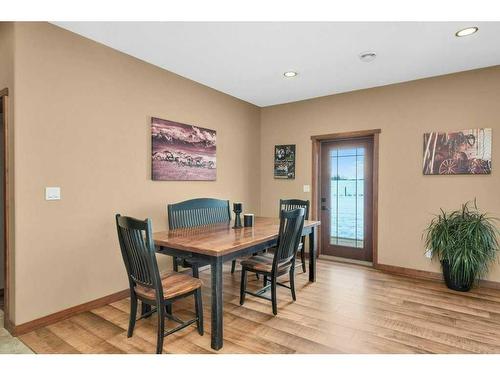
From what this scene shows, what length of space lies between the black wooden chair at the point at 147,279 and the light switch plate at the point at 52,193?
0.83m

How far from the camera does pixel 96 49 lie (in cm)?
280

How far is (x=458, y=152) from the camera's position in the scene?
351 cm

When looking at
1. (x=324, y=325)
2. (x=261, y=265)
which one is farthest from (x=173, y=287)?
(x=324, y=325)

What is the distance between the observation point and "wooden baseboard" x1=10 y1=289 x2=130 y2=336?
2.29m

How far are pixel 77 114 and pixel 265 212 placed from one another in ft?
11.0

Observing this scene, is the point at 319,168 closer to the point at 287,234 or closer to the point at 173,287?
the point at 287,234

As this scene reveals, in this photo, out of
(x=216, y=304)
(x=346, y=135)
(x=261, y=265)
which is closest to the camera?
(x=216, y=304)

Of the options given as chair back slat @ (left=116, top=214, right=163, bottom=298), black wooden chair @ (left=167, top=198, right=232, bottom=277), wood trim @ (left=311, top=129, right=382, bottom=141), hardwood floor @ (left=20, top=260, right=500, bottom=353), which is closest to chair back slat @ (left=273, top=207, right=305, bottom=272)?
hardwood floor @ (left=20, top=260, right=500, bottom=353)

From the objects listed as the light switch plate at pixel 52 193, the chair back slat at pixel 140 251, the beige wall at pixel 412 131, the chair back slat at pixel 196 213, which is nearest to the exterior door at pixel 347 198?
the beige wall at pixel 412 131

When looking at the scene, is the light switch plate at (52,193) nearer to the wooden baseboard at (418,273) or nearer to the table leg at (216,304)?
the table leg at (216,304)

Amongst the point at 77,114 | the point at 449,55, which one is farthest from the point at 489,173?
the point at 77,114

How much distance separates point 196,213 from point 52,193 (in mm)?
1519

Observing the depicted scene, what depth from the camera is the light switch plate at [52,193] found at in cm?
245
